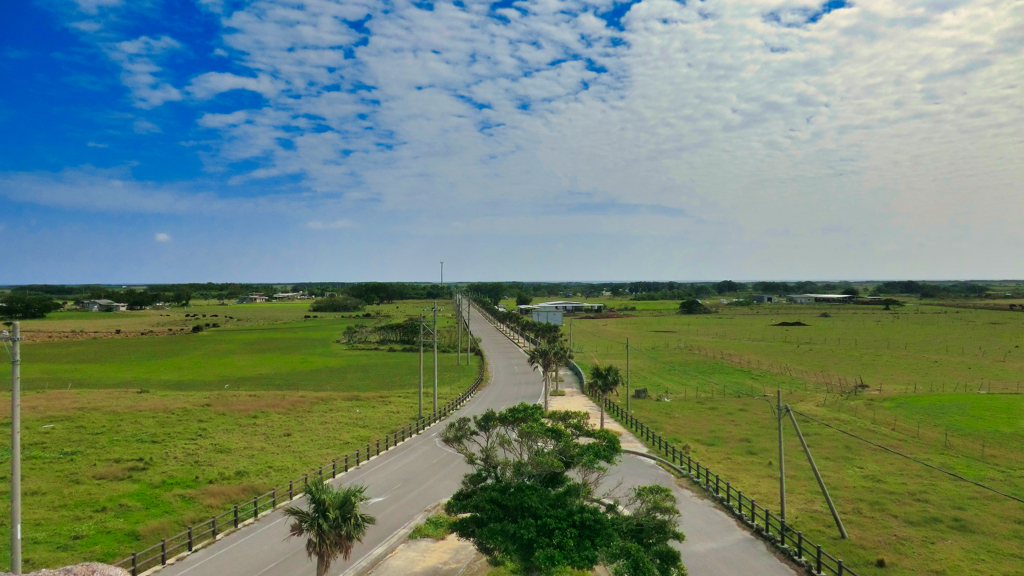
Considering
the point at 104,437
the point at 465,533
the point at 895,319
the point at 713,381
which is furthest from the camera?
the point at 895,319

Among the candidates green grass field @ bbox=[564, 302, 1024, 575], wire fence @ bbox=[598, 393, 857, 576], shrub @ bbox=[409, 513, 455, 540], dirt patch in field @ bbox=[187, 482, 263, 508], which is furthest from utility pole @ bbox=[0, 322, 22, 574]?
green grass field @ bbox=[564, 302, 1024, 575]

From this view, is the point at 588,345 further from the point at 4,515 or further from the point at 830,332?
the point at 4,515

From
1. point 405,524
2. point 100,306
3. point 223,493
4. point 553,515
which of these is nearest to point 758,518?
point 553,515

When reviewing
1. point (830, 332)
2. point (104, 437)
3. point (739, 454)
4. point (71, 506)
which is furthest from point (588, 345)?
point (71, 506)

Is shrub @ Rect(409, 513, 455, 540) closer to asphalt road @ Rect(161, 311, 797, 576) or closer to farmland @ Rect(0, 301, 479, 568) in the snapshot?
asphalt road @ Rect(161, 311, 797, 576)

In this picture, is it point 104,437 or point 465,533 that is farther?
point 104,437

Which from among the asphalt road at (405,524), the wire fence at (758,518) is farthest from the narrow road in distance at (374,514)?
the wire fence at (758,518)
